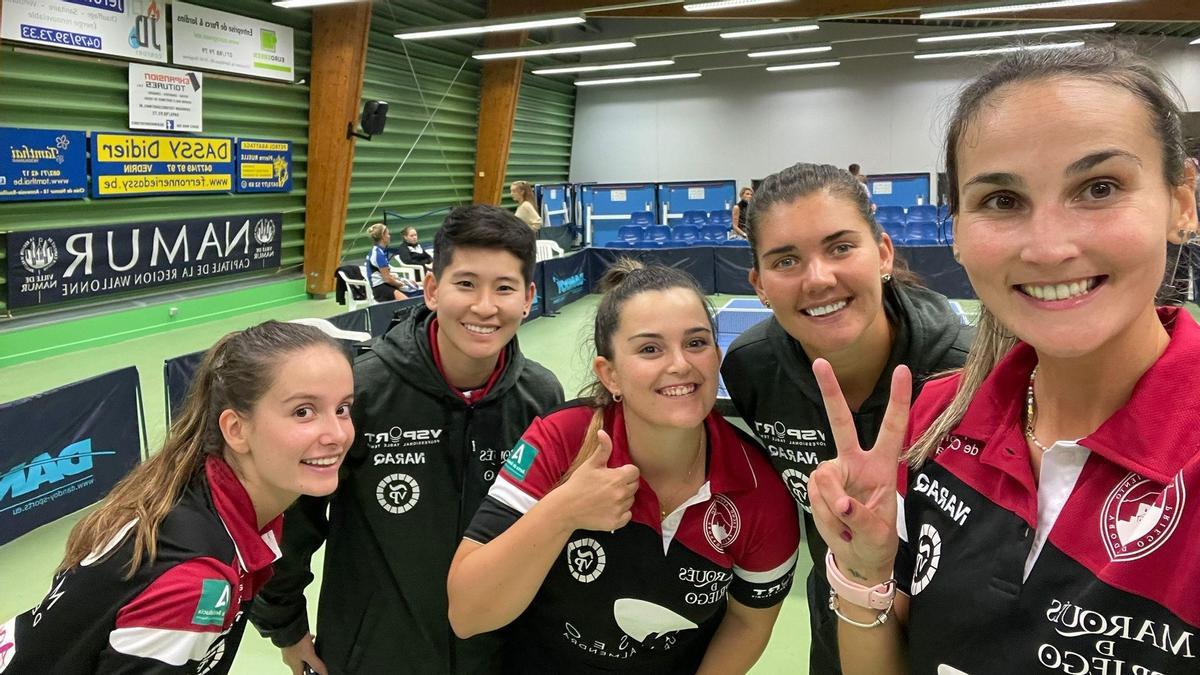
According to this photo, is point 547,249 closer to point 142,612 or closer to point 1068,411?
point 142,612

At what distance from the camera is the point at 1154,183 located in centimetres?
109

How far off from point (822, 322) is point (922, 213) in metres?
16.5

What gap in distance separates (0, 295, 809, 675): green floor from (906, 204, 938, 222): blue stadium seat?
5.82 metres

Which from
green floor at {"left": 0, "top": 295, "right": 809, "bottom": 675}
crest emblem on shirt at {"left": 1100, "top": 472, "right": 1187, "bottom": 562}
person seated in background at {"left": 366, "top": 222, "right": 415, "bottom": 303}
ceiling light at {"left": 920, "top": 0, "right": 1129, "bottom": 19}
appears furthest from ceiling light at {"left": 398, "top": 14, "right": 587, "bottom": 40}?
crest emblem on shirt at {"left": 1100, "top": 472, "right": 1187, "bottom": 562}

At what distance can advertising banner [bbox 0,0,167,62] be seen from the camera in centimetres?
834

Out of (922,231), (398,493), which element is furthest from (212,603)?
(922,231)

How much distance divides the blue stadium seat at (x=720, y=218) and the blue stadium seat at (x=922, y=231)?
13.3 feet

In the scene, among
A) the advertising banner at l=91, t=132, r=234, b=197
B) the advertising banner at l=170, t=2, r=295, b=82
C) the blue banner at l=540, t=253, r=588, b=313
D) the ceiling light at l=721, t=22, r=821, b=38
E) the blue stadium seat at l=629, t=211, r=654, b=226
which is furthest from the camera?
the blue stadium seat at l=629, t=211, r=654, b=226

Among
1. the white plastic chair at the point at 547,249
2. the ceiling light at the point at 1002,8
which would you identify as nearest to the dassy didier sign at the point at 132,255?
the white plastic chair at the point at 547,249

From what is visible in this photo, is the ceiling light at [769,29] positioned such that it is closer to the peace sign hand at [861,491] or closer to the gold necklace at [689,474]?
the gold necklace at [689,474]

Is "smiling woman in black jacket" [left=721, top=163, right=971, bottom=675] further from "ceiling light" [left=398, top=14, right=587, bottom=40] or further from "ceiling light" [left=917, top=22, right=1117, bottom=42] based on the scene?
"ceiling light" [left=917, top=22, right=1117, bottom=42]

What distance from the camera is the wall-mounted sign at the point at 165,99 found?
9.91 metres

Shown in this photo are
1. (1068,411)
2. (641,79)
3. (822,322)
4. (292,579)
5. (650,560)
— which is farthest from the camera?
(641,79)

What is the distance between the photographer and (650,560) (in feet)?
6.18
